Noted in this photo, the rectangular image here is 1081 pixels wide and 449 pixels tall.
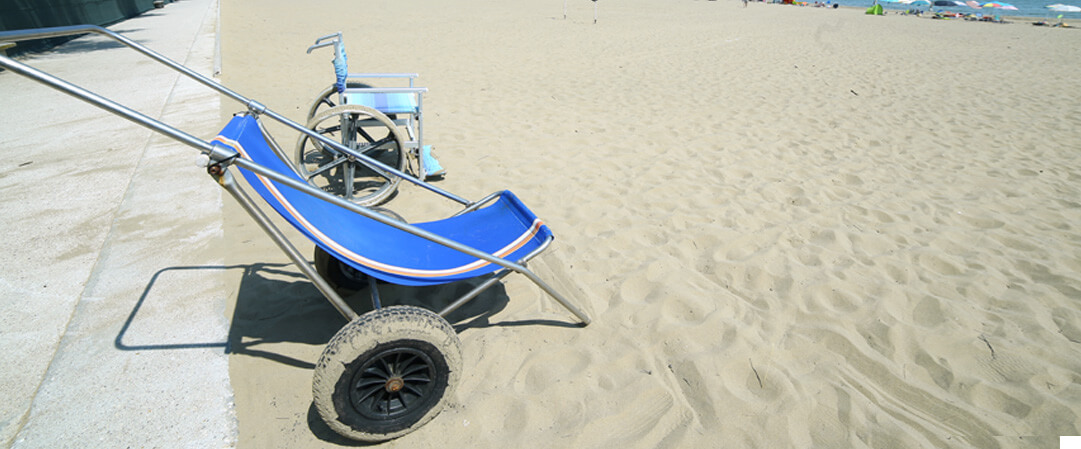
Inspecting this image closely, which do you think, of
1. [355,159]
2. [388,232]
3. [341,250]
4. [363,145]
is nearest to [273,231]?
[341,250]

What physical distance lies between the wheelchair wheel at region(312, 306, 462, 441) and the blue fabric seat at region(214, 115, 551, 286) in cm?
32

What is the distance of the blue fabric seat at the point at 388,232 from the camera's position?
78.0 inches

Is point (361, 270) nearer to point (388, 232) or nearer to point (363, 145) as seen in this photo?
point (388, 232)

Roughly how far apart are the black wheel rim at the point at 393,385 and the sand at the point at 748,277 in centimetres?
14

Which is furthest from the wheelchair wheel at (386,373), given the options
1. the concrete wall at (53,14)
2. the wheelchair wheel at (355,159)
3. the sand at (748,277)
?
the concrete wall at (53,14)

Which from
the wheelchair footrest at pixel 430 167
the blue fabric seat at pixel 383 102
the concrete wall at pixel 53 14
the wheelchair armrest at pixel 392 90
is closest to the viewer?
the wheelchair armrest at pixel 392 90

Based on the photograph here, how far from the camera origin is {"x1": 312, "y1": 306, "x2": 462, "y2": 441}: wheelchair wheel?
5.71 ft

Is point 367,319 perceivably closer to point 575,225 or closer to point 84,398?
point 84,398

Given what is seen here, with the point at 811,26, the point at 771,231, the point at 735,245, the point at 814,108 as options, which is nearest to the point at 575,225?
the point at 735,245

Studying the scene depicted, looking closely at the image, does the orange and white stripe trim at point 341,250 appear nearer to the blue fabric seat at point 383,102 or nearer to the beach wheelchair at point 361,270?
the beach wheelchair at point 361,270

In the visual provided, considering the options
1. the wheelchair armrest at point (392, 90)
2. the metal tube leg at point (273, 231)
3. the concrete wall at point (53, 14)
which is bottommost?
the metal tube leg at point (273, 231)

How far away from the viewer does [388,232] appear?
243 cm

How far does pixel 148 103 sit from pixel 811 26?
655 inches

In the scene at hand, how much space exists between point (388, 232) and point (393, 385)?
798 mm
